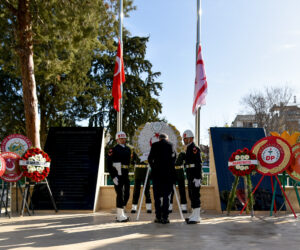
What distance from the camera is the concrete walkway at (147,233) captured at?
5262 millimetres

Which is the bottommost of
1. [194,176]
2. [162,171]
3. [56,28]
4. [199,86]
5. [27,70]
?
[194,176]

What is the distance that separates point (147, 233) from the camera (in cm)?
624

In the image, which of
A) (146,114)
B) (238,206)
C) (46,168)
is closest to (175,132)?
(238,206)

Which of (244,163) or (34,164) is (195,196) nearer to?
(244,163)

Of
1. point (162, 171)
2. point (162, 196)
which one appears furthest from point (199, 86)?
point (162, 196)

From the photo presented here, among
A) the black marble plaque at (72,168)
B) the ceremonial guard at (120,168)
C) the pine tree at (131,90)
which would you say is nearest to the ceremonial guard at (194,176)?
the ceremonial guard at (120,168)

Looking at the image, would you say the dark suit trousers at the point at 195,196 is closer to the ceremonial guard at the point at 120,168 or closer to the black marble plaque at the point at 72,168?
the ceremonial guard at the point at 120,168

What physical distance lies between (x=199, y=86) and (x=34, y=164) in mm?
5532

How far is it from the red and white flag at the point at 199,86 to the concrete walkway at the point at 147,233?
382 centimetres

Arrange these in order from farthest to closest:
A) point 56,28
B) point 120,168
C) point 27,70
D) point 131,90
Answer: point 131,90 → point 56,28 → point 27,70 → point 120,168

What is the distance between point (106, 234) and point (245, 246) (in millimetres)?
2412

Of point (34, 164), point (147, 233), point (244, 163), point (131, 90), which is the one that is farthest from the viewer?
point (131, 90)

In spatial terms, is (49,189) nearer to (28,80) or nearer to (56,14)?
(28,80)

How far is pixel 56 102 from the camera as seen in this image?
2214 cm
